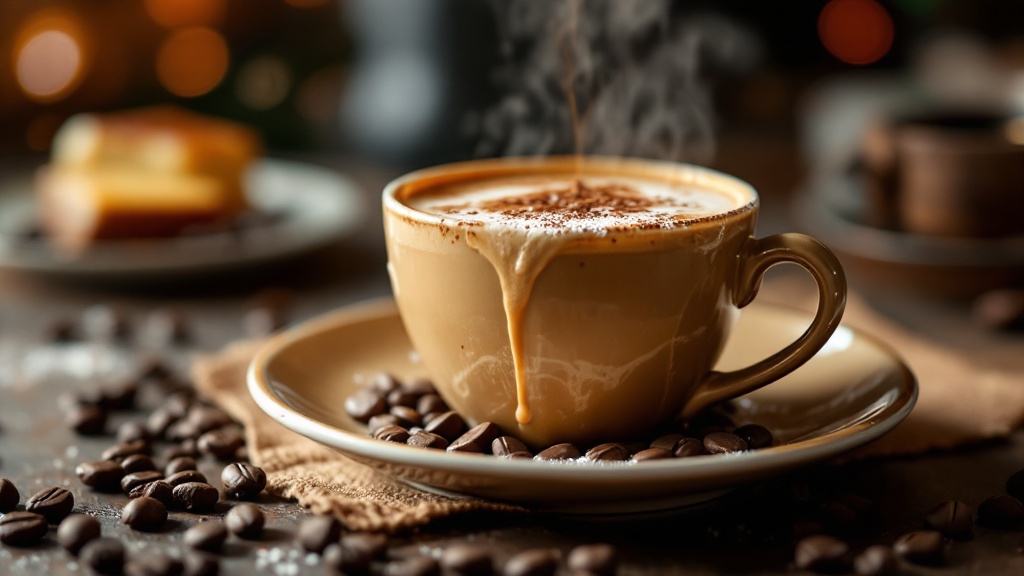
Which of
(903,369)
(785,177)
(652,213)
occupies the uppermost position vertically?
(652,213)

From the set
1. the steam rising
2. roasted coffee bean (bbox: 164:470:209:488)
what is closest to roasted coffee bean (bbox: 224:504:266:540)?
roasted coffee bean (bbox: 164:470:209:488)

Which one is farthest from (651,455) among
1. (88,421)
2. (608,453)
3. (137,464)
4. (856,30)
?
(856,30)

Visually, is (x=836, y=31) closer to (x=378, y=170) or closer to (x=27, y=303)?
(x=378, y=170)

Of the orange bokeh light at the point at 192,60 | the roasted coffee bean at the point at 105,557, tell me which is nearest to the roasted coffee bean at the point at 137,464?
the roasted coffee bean at the point at 105,557

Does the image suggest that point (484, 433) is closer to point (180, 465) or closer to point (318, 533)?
point (318, 533)

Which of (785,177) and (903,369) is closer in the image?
(903,369)

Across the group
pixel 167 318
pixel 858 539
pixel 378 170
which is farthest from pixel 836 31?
pixel 858 539

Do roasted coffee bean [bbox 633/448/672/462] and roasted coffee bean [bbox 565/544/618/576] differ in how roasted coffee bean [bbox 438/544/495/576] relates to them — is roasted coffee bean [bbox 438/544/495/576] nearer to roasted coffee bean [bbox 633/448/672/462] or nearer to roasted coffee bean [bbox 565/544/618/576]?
roasted coffee bean [bbox 565/544/618/576]

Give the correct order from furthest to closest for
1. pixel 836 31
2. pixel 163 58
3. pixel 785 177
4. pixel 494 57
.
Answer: pixel 836 31 < pixel 163 58 < pixel 785 177 < pixel 494 57
